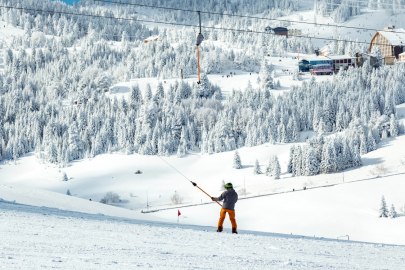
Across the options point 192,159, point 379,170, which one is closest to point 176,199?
point 192,159

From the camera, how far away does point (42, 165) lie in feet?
264

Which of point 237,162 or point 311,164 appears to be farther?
point 237,162

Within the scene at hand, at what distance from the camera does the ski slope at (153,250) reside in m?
6.99

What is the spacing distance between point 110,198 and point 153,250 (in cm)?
5318

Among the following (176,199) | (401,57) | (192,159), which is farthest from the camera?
(401,57)

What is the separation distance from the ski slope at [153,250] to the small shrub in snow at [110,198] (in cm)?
4883

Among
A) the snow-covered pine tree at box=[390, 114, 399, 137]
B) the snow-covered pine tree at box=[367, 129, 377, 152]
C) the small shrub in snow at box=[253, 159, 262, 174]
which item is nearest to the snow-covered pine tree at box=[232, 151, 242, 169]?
the small shrub in snow at box=[253, 159, 262, 174]

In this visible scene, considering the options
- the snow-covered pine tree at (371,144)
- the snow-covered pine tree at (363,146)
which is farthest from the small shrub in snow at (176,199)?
the snow-covered pine tree at (371,144)

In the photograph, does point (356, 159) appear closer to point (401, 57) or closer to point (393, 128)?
point (393, 128)

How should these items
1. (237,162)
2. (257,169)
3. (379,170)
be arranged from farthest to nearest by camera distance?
(237,162)
(257,169)
(379,170)

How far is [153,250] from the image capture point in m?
8.17

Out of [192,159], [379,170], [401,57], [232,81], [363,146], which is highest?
[401,57]

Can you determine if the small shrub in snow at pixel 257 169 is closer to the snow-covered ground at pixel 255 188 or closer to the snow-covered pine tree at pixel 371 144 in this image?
the snow-covered ground at pixel 255 188

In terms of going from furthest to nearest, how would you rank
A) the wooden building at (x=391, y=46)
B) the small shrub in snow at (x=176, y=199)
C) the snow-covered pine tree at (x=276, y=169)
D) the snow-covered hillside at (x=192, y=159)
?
the wooden building at (x=391, y=46)
the snow-covered pine tree at (x=276, y=169)
the small shrub in snow at (x=176, y=199)
the snow-covered hillside at (x=192, y=159)
